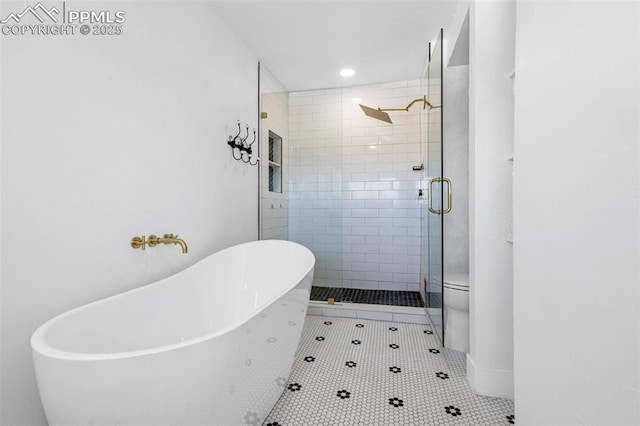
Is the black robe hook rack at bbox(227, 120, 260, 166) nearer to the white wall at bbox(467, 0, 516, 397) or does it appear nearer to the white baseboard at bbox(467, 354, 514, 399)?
the white wall at bbox(467, 0, 516, 397)

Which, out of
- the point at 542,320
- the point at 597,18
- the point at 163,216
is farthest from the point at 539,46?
the point at 163,216

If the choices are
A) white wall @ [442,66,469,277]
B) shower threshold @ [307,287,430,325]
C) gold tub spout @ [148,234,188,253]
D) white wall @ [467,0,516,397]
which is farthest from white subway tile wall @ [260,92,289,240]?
white wall @ [467,0,516,397]

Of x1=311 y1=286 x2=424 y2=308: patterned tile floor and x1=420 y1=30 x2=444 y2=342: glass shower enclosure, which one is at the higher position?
x1=420 y1=30 x2=444 y2=342: glass shower enclosure

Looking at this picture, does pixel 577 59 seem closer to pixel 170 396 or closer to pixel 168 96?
pixel 170 396

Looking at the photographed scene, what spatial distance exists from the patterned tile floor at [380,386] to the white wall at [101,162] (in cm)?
106

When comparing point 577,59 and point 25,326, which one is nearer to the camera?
point 577,59

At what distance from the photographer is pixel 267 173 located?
3.33 m

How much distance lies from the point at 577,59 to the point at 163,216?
6.50ft

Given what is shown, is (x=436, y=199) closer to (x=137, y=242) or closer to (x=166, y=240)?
(x=166, y=240)

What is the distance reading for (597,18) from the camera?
31.2 inches

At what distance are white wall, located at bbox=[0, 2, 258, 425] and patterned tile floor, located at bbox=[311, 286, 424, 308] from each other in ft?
4.36

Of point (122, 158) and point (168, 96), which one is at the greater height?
point (168, 96)

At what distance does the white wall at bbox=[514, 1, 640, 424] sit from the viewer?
706 millimetres

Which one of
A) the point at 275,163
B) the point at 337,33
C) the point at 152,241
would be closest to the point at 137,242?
the point at 152,241
